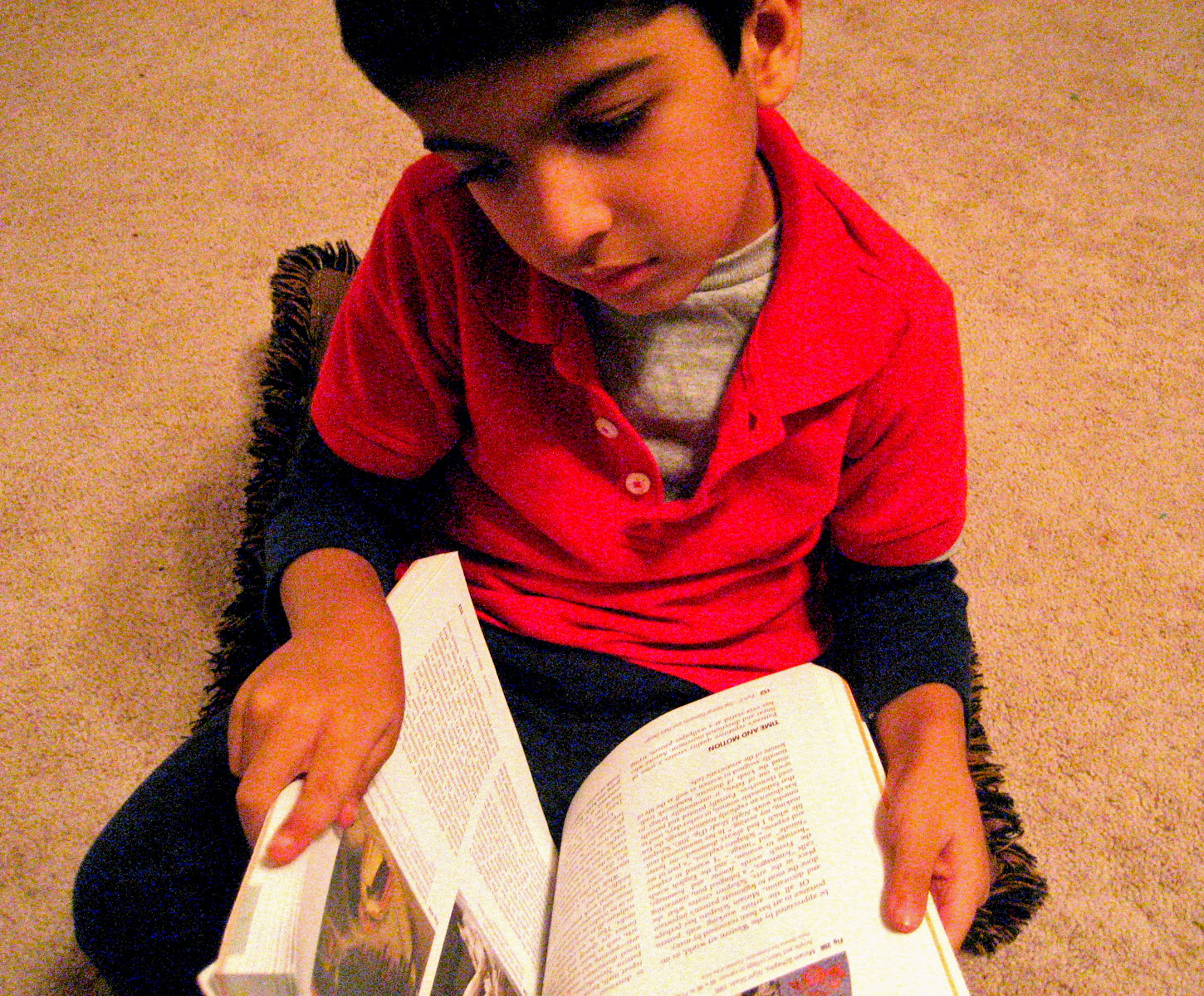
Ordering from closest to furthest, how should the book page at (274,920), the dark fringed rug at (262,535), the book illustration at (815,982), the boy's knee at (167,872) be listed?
the book page at (274,920) → the book illustration at (815,982) → the boy's knee at (167,872) → the dark fringed rug at (262,535)

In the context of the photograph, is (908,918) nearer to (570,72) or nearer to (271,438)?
(570,72)

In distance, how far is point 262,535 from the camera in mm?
725

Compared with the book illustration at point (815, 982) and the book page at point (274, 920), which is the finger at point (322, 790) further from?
the book illustration at point (815, 982)

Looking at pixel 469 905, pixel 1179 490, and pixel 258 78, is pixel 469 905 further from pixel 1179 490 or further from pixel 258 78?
pixel 258 78

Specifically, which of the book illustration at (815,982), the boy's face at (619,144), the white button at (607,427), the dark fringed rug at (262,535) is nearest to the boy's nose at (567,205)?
the boy's face at (619,144)

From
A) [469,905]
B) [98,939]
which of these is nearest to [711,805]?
[469,905]

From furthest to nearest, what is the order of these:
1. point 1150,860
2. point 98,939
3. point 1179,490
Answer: point 1179,490 → point 1150,860 → point 98,939

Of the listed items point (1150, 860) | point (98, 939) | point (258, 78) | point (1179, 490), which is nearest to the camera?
point (98, 939)

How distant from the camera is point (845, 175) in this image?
3.18 ft

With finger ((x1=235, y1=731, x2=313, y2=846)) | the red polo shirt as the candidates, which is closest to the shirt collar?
the red polo shirt

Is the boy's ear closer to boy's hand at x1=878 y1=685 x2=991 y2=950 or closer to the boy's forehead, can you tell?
the boy's forehead

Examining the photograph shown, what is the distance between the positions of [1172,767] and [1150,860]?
78 millimetres

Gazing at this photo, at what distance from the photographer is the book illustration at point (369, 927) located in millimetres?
321

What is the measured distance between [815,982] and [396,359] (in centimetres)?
37
